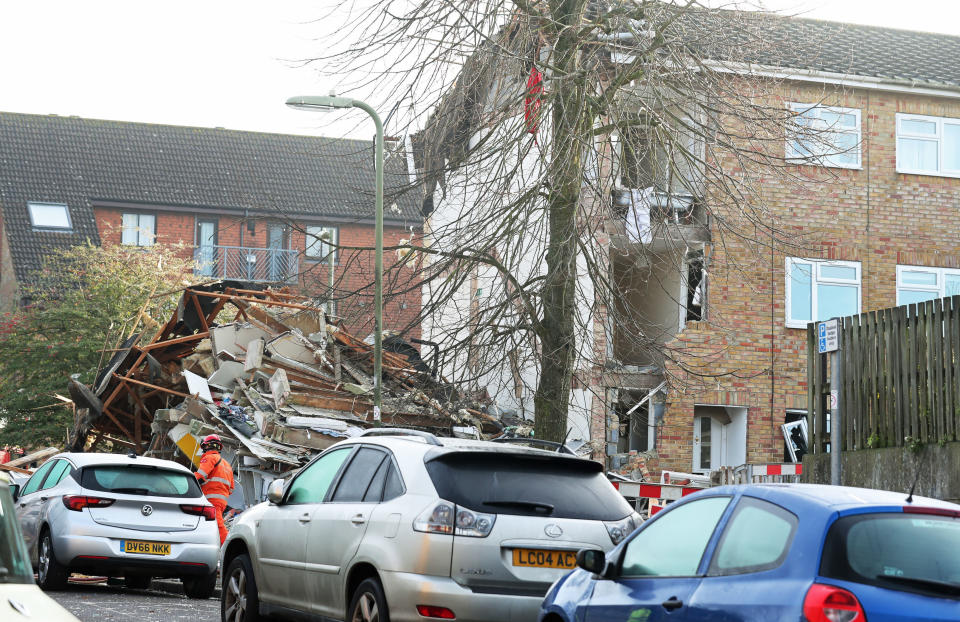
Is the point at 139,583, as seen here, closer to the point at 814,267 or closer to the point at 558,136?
the point at 558,136

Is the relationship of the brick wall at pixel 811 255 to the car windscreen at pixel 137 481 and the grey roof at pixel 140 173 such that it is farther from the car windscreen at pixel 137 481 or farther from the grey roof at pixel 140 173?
the grey roof at pixel 140 173

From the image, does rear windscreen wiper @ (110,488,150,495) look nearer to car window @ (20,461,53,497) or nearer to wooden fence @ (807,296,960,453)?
car window @ (20,461,53,497)

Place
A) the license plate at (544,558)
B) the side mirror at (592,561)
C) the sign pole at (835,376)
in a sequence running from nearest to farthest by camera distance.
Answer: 1. the side mirror at (592,561)
2. the license plate at (544,558)
3. the sign pole at (835,376)

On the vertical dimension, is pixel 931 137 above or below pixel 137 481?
above

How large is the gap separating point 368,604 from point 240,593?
7.97 feet

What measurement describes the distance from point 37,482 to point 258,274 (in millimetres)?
34610

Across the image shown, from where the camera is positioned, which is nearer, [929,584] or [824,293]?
[929,584]

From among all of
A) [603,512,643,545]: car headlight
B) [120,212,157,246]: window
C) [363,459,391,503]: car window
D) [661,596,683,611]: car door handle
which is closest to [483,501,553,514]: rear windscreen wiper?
[603,512,643,545]: car headlight

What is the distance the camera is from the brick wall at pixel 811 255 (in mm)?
23453

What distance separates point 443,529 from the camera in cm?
757

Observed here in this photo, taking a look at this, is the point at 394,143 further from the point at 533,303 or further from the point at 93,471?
the point at 93,471

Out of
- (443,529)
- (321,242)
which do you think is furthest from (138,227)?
(443,529)

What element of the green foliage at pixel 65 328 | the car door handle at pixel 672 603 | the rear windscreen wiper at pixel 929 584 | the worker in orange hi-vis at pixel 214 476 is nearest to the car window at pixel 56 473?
the worker in orange hi-vis at pixel 214 476

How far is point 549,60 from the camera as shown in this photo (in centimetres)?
1388
